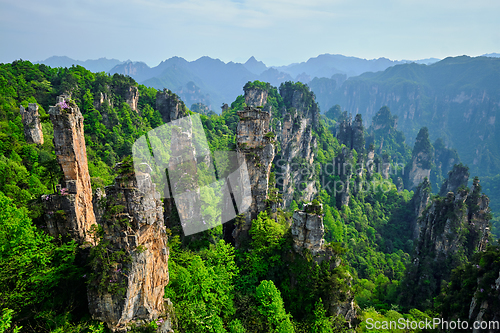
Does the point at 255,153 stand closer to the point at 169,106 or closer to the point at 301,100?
the point at 169,106

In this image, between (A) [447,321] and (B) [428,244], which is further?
(B) [428,244]

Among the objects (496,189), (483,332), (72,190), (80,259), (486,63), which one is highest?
(486,63)

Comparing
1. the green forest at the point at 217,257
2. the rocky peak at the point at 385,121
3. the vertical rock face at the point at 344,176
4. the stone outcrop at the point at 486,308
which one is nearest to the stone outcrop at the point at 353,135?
the vertical rock face at the point at 344,176

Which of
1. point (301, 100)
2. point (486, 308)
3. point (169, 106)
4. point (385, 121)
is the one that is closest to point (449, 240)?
point (486, 308)

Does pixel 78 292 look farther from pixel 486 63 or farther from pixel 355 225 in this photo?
pixel 486 63

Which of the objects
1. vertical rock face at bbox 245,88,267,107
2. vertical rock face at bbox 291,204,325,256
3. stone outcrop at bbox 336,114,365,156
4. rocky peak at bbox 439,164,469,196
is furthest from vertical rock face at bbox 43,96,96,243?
stone outcrop at bbox 336,114,365,156

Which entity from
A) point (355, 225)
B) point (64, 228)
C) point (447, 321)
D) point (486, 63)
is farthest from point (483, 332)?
point (486, 63)

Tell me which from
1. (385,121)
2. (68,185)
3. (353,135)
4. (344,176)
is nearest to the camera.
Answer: (68,185)
